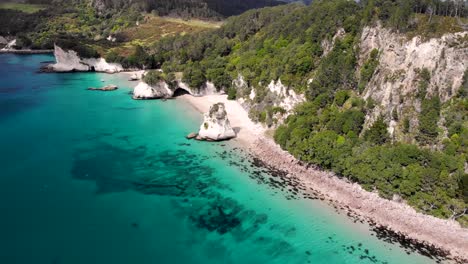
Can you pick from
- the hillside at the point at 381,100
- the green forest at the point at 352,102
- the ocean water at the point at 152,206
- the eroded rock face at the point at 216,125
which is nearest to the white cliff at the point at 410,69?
the hillside at the point at 381,100

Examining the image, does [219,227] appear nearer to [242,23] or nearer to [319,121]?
[319,121]

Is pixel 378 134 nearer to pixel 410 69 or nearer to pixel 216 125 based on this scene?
pixel 410 69

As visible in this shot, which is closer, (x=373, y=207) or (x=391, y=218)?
(x=391, y=218)

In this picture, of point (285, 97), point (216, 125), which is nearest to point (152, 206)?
point (216, 125)

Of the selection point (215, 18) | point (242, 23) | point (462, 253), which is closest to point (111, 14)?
point (215, 18)

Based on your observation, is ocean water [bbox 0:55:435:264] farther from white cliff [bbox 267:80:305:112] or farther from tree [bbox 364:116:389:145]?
white cliff [bbox 267:80:305:112]
